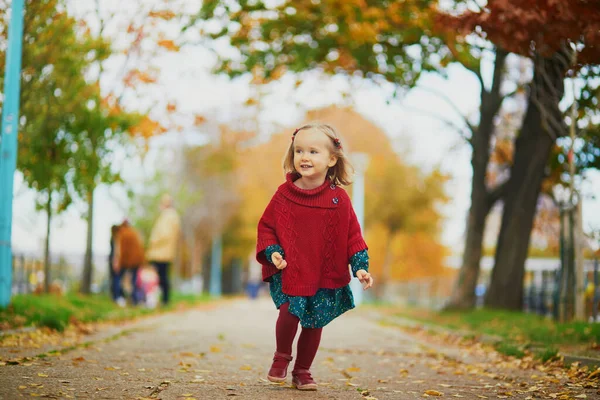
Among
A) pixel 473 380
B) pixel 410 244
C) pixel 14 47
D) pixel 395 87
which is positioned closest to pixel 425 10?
pixel 395 87

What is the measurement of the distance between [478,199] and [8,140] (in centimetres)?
1064

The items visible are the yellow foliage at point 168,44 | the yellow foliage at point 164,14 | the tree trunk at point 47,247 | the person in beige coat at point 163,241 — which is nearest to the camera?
the tree trunk at point 47,247

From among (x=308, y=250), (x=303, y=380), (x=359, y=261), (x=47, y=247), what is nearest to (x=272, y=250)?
(x=308, y=250)

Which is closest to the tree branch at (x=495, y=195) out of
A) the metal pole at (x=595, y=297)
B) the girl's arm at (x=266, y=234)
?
the metal pole at (x=595, y=297)

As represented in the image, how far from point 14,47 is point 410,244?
37.5 meters

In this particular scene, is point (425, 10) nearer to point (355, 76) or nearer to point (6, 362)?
point (355, 76)

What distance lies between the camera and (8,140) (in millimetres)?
10016

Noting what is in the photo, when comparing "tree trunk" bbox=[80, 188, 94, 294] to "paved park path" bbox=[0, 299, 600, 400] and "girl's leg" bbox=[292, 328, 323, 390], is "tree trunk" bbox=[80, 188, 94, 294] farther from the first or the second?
"girl's leg" bbox=[292, 328, 323, 390]

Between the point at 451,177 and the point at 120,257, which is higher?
the point at 451,177

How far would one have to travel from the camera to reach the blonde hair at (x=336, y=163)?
18.8 feet

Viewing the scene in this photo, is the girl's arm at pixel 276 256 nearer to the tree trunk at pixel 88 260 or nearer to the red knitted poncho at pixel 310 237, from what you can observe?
the red knitted poncho at pixel 310 237

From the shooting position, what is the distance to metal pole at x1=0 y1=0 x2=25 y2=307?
9.84 metres

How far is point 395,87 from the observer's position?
17.0 m

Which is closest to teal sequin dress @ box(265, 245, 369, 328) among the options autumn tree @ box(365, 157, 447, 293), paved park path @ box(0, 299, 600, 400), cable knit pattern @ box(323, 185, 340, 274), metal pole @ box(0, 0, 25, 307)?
cable knit pattern @ box(323, 185, 340, 274)
